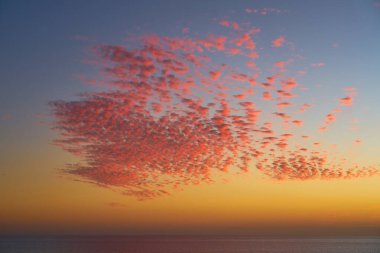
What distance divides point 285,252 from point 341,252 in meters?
11.2

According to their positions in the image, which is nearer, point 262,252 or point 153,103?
point 153,103

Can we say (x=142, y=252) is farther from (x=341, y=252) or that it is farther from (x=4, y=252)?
(x=341, y=252)

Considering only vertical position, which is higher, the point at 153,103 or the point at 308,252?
the point at 153,103

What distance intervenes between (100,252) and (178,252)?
597 inches

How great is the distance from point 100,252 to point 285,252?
3782 cm

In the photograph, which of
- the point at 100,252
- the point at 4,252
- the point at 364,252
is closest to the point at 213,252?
the point at 100,252

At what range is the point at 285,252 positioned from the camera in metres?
87.4

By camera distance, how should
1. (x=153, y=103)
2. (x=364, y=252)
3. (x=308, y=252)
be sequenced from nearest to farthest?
(x=153, y=103) → (x=364, y=252) → (x=308, y=252)

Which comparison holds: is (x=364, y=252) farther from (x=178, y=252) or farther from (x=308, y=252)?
(x=178, y=252)

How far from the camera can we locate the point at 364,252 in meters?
81.2

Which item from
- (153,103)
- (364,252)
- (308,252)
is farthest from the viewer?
(308,252)

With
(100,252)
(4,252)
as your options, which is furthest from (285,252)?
(4,252)

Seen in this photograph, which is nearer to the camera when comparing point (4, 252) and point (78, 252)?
point (78, 252)

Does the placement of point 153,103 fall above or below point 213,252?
above
